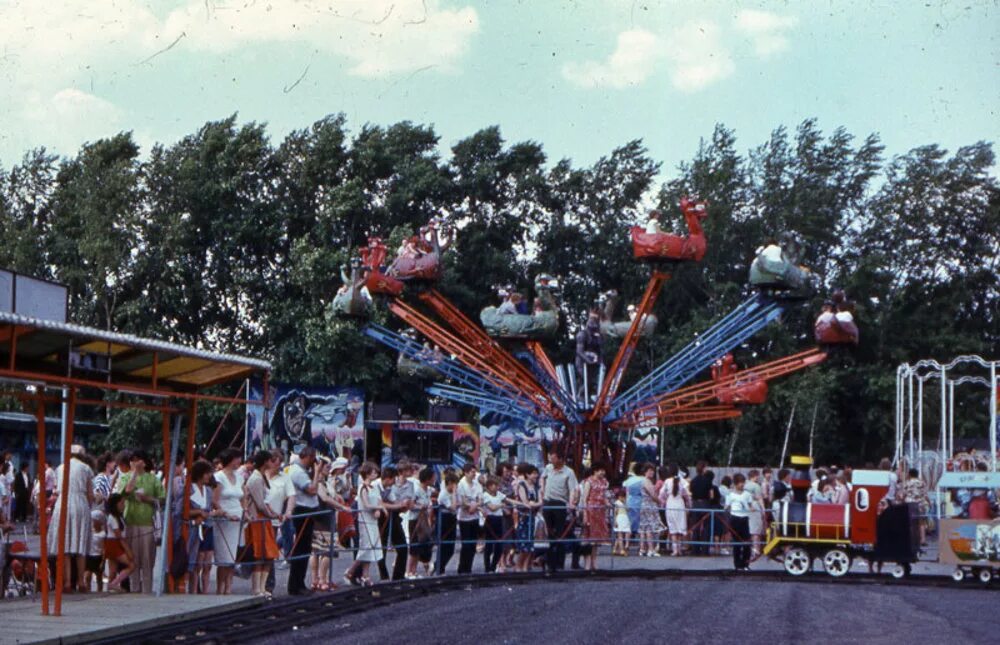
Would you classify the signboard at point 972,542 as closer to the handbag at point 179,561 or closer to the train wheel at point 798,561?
the train wheel at point 798,561

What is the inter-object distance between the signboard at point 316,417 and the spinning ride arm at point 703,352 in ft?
27.8

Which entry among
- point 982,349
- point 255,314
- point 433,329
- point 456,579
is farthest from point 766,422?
point 456,579

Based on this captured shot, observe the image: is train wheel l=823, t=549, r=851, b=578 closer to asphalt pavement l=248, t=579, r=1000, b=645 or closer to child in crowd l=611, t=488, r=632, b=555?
→ asphalt pavement l=248, t=579, r=1000, b=645

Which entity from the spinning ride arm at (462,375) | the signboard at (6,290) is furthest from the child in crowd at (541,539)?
the spinning ride arm at (462,375)

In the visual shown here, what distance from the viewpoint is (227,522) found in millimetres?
19281

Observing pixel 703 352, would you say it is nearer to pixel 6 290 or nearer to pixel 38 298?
pixel 38 298

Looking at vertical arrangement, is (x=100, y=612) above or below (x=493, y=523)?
below

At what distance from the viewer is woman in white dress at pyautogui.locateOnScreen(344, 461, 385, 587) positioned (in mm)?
21844

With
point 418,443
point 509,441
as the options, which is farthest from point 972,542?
point 509,441

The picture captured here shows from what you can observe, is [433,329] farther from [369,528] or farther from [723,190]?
[723,190]

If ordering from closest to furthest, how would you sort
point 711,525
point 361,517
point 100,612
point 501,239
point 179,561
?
point 100,612 < point 179,561 < point 361,517 < point 711,525 < point 501,239

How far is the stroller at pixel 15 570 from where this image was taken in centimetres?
1838

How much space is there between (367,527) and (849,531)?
777 cm

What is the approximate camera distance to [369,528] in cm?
2214
